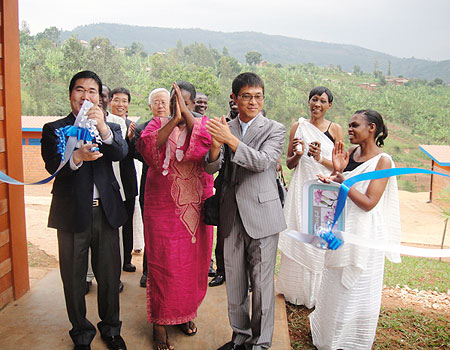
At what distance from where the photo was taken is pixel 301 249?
3555 millimetres

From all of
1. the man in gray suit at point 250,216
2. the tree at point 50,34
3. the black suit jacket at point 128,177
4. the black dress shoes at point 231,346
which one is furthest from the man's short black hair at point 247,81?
the tree at point 50,34

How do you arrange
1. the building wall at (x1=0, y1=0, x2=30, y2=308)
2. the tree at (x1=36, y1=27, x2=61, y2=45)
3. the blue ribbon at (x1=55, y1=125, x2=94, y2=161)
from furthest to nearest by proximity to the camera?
the tree at (x1=36, y1=27, x2=61, y2=45) → the building wall at (x1=0, y1=0, x2=30, y2=308) → the blue ribbon at (x1=55, y1=125, x2=94, y2=161)

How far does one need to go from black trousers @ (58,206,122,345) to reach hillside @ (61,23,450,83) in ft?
248

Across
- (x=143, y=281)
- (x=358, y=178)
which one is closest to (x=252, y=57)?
(x=143, y=281)

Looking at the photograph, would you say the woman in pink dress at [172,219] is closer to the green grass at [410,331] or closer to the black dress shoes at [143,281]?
the black dress shoes at [143,281]

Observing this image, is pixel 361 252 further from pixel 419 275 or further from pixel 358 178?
pixel 419 275

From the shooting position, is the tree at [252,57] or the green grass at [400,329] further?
the tree at [252,57]

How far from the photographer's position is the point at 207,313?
11.0 ft

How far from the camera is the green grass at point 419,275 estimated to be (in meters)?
5.53

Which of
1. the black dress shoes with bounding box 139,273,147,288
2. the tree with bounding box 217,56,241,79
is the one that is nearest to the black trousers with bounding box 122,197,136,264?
the black dress shoes with bounding box 139,273,147,288

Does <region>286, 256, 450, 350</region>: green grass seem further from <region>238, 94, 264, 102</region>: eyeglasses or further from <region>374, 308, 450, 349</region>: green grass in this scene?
<region>238, 94, 264, 102</region>: eyeglasses

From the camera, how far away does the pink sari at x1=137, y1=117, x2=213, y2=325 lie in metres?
2.75

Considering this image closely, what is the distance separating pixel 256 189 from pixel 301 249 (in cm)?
115

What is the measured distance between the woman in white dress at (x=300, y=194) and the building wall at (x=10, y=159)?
2314 mm
